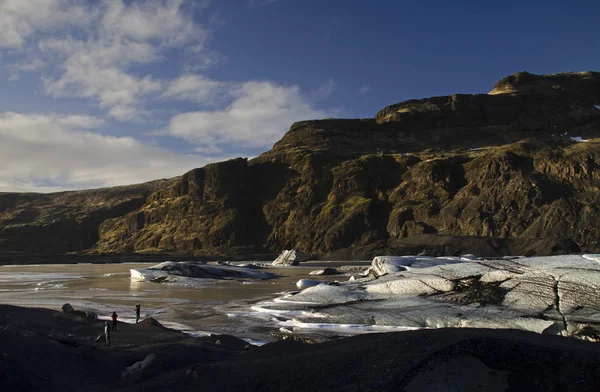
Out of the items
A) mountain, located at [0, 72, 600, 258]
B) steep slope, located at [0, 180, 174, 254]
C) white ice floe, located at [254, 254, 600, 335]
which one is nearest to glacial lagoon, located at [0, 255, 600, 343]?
white ice floe, located at [254, 254, 600, 335]

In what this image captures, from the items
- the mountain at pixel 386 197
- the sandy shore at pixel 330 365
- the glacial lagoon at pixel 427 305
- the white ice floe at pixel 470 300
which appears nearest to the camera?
the sandy shore at pixel 330 365

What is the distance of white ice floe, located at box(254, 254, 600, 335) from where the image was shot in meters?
18.9

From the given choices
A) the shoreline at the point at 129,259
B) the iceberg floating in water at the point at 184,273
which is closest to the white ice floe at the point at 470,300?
→ the iceberg floating in water at the point at 184,273

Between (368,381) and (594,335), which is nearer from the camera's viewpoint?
(368,381)

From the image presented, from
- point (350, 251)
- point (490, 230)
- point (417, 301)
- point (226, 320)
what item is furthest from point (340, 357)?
point (490, 230)

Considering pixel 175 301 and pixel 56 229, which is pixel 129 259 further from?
pixel 175 301

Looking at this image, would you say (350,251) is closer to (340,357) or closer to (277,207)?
(277,207)

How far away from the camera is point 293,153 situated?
486 feet

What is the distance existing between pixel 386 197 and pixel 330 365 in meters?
113

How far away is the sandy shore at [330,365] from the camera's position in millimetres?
8297

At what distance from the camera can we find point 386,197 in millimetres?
120750

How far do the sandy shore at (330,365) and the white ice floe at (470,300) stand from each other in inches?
278

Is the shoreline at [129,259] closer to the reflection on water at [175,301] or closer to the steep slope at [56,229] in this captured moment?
the steep slope at [56,229]

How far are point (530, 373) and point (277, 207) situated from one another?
12500cm
